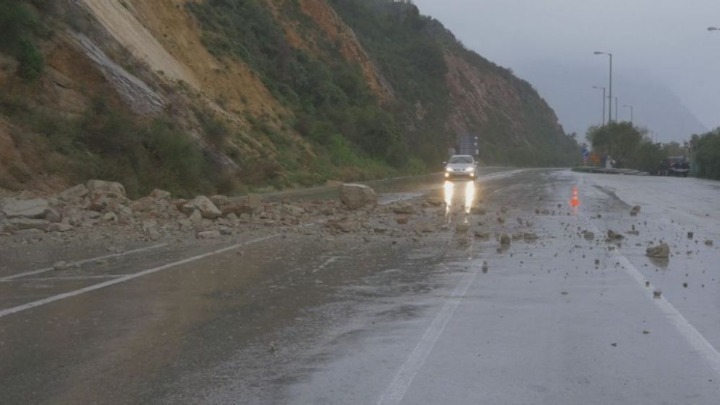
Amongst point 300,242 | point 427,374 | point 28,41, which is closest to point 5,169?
point 28,41

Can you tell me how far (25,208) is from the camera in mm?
16609

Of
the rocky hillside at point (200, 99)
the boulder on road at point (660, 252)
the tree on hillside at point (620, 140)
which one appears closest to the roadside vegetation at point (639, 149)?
the tree on hillside at point (620, 140)

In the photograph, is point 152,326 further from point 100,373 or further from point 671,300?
point 671,300

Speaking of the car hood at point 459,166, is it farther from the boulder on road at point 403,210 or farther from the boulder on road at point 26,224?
the boulder on road at point 26,224

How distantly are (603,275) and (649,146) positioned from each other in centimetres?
7768

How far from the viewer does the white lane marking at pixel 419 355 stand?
5.88 metres

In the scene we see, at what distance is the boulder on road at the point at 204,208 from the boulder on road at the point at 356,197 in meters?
4.95

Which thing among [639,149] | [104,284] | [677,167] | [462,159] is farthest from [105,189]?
[639,149]

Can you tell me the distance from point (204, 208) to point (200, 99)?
20.2 m

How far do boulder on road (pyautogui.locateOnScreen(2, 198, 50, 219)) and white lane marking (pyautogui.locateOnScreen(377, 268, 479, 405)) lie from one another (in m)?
9.99

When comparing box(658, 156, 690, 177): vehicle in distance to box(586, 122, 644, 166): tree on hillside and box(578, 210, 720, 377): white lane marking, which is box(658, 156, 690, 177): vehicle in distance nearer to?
box(586, 122, 644, 166): tree on hillside

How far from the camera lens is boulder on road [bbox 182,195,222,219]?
721 inches

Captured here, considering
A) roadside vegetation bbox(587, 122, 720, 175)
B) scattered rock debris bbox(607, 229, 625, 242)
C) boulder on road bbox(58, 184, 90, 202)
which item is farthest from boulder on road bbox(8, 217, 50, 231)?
roadside vegetation bbox(587, 122, 720, 175)

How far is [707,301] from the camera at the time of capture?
949cm
